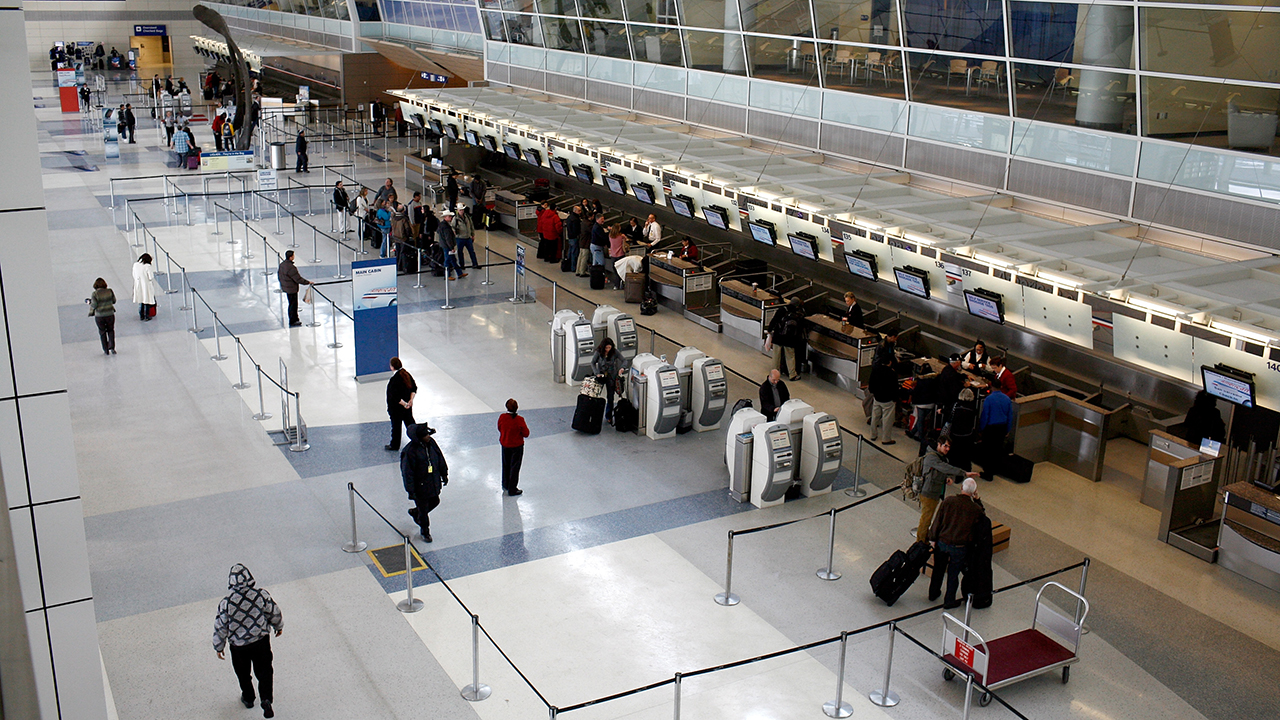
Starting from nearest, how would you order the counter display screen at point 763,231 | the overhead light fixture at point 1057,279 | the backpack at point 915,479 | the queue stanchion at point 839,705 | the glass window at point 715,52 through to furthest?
1. the queue stanchion at point 839,705
2. the backpack at point 915,479
3. the overhead light fixture at point 1057,279
4. the counter display screen at point 763,231
5. the glass window at point 715,52

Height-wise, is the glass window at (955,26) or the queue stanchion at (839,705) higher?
the glass window at (955,26)

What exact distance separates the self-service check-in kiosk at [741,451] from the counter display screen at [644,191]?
28.5ft

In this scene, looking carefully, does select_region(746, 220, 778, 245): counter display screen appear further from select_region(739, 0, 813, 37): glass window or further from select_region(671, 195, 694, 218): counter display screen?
select_region(739, 0, 813, 37): glass window

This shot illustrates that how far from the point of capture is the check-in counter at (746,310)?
57.5ft

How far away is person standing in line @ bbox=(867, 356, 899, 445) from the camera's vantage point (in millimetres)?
13688

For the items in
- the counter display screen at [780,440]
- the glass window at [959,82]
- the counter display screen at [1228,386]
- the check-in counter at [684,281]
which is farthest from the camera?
the check-in counter at [684,281]

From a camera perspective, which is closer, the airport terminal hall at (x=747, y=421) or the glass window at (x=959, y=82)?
the airport terminal hall at (x=747, y=421)

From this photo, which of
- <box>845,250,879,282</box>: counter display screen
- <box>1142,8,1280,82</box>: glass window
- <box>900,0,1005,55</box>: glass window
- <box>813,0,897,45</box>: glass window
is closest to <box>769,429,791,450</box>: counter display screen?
<box>845,250,879,282</box>: counter display screen

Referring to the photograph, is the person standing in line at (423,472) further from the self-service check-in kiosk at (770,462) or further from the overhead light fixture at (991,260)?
the overhead light fixture at (991,260)

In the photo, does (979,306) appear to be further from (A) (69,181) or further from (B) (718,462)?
(A) (69,181)

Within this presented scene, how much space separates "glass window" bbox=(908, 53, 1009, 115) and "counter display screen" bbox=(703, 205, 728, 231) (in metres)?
3.67

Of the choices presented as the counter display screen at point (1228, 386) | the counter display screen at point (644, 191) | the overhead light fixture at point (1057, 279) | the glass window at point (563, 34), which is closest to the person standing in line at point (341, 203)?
the glass window at point (563, 34)

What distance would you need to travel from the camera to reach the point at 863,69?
1770 centimetres

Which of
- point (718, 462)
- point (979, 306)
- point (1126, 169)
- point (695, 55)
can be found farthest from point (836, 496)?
point (695, 55)
